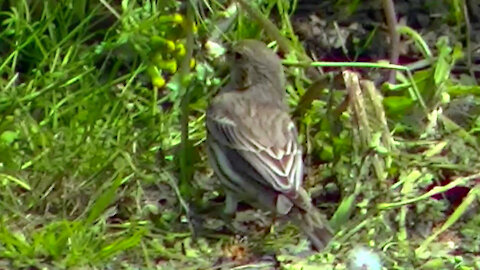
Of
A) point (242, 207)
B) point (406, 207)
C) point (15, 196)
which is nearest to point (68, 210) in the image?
point (15, 196)

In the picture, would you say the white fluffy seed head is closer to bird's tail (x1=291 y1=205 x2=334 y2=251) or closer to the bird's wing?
bird's tail (x1=291 y1=205 x2=334 y2=251)

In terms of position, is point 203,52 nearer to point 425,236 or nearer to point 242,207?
point 242,207

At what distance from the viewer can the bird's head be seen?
662 cm

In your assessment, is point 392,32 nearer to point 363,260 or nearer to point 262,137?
point 262,137

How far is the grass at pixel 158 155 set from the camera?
6.19m

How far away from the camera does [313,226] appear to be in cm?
611

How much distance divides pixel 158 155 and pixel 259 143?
2.01 feet

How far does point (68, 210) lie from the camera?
6379 mm

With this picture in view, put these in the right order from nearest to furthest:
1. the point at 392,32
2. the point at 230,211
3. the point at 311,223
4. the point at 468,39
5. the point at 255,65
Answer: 1. the point at 311,223
2. the point at 230,211
3. the point at 255,65
4. the point at 392,32
5. the point at 468,39

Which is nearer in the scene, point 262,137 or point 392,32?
point 262,137

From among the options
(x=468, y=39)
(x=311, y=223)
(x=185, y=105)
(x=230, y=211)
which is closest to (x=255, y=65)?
(x=185, y=105)

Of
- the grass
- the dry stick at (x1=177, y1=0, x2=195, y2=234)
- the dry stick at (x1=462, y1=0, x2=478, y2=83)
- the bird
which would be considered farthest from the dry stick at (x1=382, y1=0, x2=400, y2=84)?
the dry stick at (x1=177, y1=0, x2=195, y2=234)

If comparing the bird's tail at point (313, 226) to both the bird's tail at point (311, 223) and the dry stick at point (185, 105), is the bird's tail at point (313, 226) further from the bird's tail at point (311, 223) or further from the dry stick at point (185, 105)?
the dry stick at point (185, 105)

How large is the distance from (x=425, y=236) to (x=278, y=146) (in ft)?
2.32
